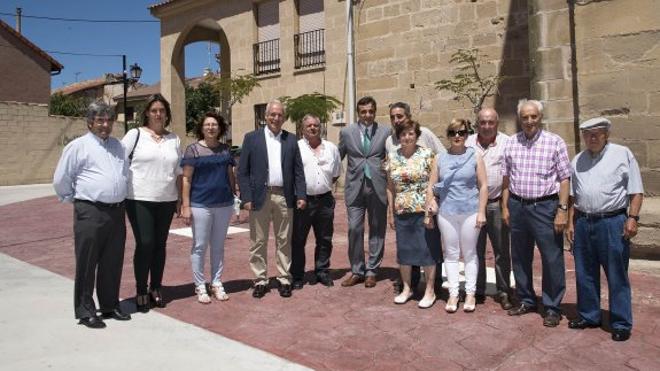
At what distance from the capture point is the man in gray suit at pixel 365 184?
211 inches

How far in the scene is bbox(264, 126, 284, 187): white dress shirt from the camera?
517 cm

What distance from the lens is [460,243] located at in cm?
464

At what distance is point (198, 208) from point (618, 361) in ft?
11.4

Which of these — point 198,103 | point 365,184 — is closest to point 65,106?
point 198,103

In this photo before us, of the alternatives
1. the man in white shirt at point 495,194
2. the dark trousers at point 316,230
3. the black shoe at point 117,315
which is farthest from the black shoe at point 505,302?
the black shoe at point 117,315

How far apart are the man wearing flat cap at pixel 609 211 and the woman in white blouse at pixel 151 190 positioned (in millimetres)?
3304

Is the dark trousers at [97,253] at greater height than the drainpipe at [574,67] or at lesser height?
lesser

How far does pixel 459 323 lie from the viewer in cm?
430

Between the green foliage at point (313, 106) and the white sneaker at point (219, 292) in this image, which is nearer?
the white sneaker at point (219, 292)

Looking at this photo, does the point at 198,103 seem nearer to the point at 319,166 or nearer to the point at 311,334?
the point at 319,166

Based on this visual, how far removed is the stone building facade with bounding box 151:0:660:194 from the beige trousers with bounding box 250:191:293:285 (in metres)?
3.93

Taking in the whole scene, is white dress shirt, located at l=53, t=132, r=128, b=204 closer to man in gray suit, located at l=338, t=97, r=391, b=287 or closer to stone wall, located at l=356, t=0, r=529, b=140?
man in gray suit, located at l=338, t=97, r=391, b=287

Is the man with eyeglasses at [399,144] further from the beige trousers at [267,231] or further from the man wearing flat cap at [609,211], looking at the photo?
the man wearing flat cap at [609,211]

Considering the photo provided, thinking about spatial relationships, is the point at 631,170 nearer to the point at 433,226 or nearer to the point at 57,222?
the point at 433,226
